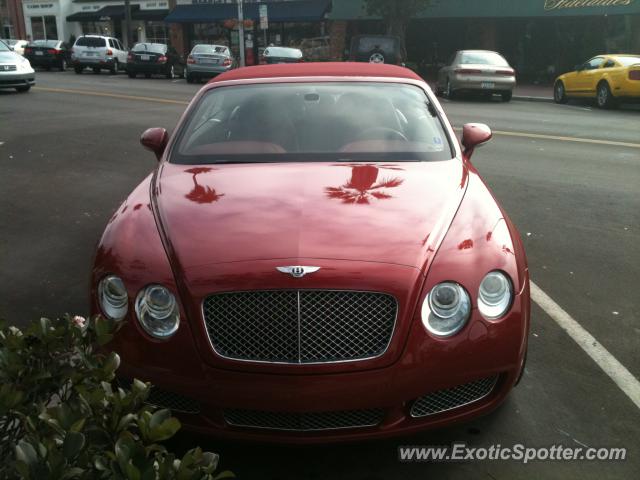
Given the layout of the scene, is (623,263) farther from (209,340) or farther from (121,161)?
(121,161)

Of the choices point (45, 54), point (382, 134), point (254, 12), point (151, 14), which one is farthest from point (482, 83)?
point (151, 14)

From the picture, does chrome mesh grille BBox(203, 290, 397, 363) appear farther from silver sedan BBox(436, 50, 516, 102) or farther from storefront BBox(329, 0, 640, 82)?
storefront BBox(329, 0, 640, 82)

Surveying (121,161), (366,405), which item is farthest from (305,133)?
(121,161)

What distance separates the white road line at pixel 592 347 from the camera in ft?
12.1

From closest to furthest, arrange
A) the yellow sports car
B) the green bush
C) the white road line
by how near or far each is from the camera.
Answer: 1. the green bush
2. the white road line
3. the yellow sports car

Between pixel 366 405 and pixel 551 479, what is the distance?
2.84ft

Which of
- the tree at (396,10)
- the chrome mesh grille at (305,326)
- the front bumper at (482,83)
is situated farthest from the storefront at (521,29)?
the chrome mesh grille at (305,326)

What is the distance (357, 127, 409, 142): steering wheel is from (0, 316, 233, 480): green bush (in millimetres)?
2634

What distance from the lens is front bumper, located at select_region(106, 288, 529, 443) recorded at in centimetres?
266

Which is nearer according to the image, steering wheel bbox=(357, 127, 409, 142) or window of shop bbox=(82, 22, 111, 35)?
steering wheel bbox=(357, 127, 409, 142)

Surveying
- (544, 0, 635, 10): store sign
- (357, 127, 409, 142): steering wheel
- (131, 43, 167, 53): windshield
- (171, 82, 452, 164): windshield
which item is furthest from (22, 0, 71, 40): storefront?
(357, 127, 409, 142): steering wheel

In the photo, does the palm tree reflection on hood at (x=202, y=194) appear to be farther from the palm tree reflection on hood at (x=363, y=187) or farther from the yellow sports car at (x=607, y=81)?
the yellow sports car at (x=607, y=81)

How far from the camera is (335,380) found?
8.73 ft

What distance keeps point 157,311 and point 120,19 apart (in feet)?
165
